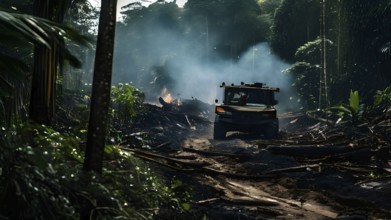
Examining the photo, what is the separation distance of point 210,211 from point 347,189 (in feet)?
9.69

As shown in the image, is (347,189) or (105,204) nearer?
(105,204)

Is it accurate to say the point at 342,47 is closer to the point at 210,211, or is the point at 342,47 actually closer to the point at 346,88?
the point at 346,88

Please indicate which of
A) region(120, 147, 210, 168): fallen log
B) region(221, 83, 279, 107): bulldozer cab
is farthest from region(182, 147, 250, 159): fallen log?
region(221, 83, 279, 107): bulldozer cab

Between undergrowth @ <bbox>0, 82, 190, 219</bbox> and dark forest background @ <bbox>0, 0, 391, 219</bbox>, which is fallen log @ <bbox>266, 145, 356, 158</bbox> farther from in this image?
undergrowth @ <bbox>0, 82, 190, 219</bbox>

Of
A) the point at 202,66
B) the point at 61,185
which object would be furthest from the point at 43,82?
the point at 202,66

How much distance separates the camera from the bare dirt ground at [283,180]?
650 centimetres

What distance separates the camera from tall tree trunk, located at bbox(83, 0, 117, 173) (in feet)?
14.9

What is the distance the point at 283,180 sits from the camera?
28.6 ft

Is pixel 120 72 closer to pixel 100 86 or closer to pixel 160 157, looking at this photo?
pixel 160 157

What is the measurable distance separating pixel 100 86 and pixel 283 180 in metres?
5.21

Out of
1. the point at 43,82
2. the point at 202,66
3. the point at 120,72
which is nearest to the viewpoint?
the point at 43,82

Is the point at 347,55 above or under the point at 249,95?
above

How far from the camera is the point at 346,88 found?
26828mm

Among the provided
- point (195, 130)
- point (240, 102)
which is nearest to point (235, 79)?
point (195, 130)
